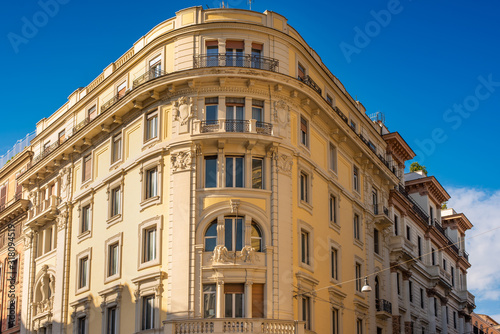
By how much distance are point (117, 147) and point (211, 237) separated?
10.8m

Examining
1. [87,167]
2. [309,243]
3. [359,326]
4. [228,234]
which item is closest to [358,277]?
[359,326]

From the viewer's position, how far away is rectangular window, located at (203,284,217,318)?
39.5 meters

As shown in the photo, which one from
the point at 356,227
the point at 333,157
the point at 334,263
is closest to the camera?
the point at 334,263

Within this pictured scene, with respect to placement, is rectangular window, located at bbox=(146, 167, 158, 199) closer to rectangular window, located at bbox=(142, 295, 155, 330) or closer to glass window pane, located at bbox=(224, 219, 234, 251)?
glass window pane, located at bbox=(224, 219, 234, 251)

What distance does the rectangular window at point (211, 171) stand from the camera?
1650 inches

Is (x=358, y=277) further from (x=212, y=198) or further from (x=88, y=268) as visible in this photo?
(x=88, y=268)

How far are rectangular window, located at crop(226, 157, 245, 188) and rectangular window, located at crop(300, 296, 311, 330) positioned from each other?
274 inches

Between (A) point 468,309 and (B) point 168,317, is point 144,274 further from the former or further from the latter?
(A) point 468,309

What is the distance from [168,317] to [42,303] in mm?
16203

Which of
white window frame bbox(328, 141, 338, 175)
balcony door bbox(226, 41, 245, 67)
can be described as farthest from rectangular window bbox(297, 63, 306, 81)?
white window frame bbox(328, 141, 338, 175)

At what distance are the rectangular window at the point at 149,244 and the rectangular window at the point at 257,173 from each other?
19.8 feet

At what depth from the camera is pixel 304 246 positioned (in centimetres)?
4375

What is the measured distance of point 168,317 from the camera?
39.9 m

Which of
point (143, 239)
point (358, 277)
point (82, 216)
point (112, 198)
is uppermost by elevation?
point (112, 198)
